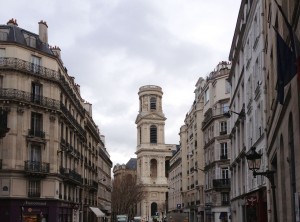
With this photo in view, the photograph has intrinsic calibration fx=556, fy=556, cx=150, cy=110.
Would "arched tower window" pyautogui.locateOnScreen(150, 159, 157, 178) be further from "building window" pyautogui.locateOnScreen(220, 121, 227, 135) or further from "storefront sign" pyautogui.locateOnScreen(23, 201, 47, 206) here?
"storefront sign" pyautogui.locateOnScreen(23, 201, 47, 206)

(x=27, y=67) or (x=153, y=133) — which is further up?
(x=153, y=133)

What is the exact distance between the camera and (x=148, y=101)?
148500 millimetres

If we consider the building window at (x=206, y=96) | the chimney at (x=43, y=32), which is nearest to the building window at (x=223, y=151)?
the building window at (x=206, y=96)

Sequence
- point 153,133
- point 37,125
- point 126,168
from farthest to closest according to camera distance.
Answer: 1. point 126,168
2. point 153,133
3. point 37,125

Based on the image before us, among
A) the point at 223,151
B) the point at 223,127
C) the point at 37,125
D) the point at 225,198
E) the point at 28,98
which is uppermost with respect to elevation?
the point at 28,98

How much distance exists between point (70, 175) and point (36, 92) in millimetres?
10330

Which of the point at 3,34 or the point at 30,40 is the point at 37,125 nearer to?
the point at 30,40

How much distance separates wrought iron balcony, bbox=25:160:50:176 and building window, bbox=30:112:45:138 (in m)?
2.44

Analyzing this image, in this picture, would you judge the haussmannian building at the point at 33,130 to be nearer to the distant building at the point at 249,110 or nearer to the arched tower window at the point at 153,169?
the distant building at the point at 249,110

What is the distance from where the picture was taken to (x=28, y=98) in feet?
156

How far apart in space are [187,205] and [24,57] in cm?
4415

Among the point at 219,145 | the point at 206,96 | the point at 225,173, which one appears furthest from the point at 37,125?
the point at 206,96

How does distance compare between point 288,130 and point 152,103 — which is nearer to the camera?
point 288,130

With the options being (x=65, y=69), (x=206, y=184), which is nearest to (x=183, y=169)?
(x=206, y=184)
